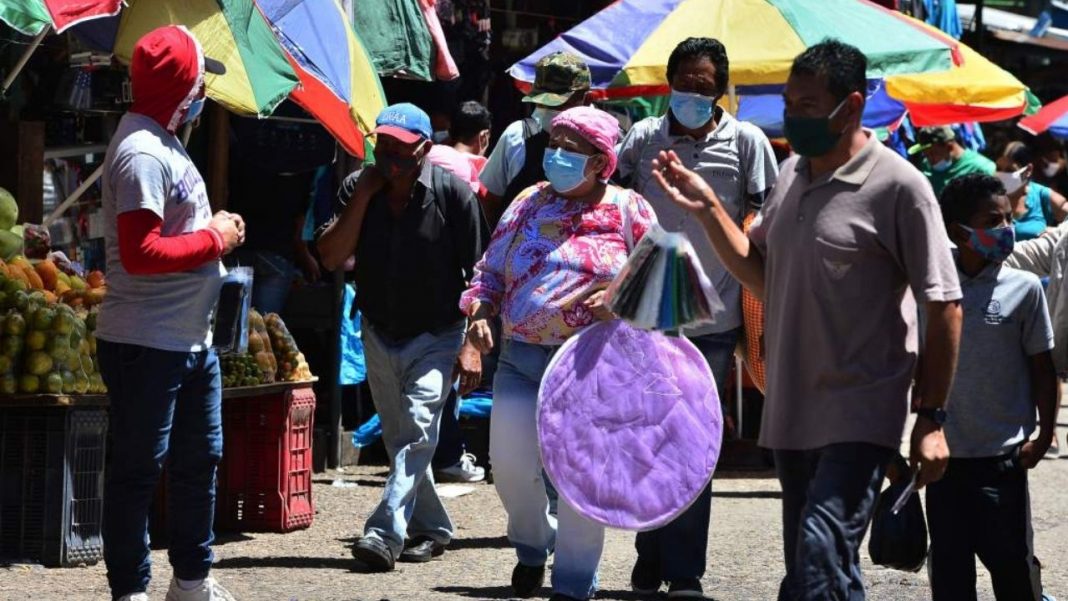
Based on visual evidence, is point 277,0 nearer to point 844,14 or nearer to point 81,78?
point 81,78

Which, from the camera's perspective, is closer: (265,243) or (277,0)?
(277,0)

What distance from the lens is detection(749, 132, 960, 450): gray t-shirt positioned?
4.80m

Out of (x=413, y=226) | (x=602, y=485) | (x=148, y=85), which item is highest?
(x=148, y=85)

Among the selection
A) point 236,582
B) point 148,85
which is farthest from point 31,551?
point 148,85

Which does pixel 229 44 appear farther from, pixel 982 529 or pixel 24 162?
pixel 982 529

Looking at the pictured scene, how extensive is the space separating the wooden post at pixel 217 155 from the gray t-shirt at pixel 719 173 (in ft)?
13.9

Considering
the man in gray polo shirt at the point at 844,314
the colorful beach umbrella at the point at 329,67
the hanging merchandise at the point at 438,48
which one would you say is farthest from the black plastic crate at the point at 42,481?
the hanging merchandise at the point at 438,48

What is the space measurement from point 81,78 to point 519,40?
5191 mm

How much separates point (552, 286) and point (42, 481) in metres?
2.21

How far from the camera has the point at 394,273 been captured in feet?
25.2

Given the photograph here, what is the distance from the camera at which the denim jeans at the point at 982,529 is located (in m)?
5.78

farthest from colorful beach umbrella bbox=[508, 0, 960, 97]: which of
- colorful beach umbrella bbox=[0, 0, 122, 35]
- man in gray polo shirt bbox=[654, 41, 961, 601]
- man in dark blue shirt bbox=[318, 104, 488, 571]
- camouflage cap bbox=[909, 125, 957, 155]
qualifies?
camouflage cap bbox=[909, 125, 957, 155]

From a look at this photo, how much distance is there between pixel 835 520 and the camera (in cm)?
474

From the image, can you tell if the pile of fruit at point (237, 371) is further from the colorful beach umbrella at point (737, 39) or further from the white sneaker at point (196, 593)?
the colorful beach umbrella at point (737, 39)
